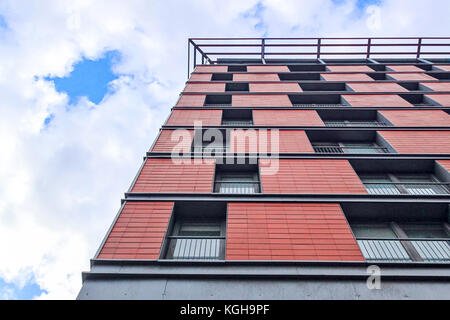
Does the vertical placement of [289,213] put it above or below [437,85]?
below

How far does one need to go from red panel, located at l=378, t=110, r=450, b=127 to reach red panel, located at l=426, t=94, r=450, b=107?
171cm

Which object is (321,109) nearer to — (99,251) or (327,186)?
(327,186)

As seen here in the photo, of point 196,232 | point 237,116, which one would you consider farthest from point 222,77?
point 196,232

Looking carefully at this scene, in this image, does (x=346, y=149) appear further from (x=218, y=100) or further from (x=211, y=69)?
(x=211, y=69)

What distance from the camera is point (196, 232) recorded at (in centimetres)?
777

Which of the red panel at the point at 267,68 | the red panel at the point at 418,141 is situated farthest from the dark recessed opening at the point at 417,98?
the red panel at the point at 267,68

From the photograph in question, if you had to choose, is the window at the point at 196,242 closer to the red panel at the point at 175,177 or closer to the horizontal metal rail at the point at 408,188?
the red panel at the point at 175,177

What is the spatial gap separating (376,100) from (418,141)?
503 cm

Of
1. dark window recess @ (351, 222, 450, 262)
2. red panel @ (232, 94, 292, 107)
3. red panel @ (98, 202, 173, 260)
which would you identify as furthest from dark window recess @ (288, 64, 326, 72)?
red panel @ (98, 202, 173, 260)

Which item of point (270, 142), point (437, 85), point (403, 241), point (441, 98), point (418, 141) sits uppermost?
point (437, 85)

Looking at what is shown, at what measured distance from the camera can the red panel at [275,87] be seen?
689 inches

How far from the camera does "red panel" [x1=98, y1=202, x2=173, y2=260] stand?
20.6 feet

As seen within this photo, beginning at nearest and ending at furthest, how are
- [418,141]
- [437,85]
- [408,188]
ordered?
[408,188], [418,141], [437,85]

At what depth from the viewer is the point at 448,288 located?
5.51m
